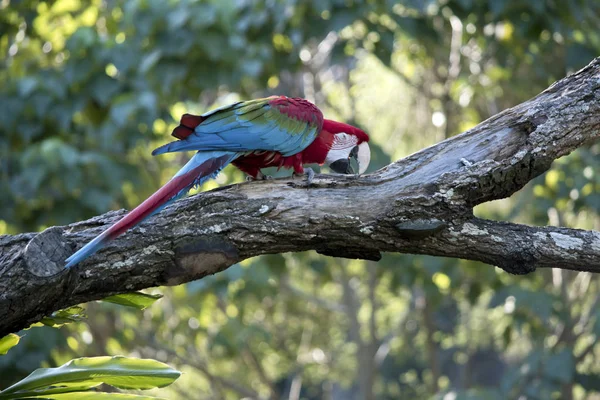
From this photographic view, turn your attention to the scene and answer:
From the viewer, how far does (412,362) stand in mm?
6949

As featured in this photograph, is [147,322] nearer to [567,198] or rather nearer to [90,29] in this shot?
[90,29]

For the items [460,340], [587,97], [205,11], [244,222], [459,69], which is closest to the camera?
[244,222]

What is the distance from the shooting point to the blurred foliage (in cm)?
323

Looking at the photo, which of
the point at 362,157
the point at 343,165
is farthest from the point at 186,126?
the point at 362,157

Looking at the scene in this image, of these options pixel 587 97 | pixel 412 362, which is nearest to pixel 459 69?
pixel 587 97

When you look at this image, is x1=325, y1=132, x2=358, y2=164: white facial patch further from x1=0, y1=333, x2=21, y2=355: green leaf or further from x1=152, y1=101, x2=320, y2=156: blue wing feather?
x1=0, y1=333, x2=21, y2=355: green leaf

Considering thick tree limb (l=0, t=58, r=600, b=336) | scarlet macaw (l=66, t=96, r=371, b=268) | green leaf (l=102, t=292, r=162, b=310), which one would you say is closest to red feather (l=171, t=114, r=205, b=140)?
scarlet macaw (l=66, t=96, r=371, b=268)

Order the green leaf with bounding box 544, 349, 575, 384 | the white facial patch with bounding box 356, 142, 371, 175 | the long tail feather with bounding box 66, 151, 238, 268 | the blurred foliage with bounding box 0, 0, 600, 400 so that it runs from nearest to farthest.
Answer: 1. the long tail feather with bounding box 66, 151, 238, 268
2. the white facial patch with bounding box 356, 142, 371, 175
3. the blurred foliage with bounding box 0, 0, 600, 400
4. the green leaf with bounding box 544, 349, 575, 384

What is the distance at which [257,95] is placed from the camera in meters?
4.55

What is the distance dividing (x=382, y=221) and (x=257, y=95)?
10.2 ft

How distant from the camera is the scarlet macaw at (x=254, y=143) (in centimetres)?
159

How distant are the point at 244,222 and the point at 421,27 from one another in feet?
6.99

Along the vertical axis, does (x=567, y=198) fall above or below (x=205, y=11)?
below

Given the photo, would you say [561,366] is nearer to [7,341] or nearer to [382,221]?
[382,221]
